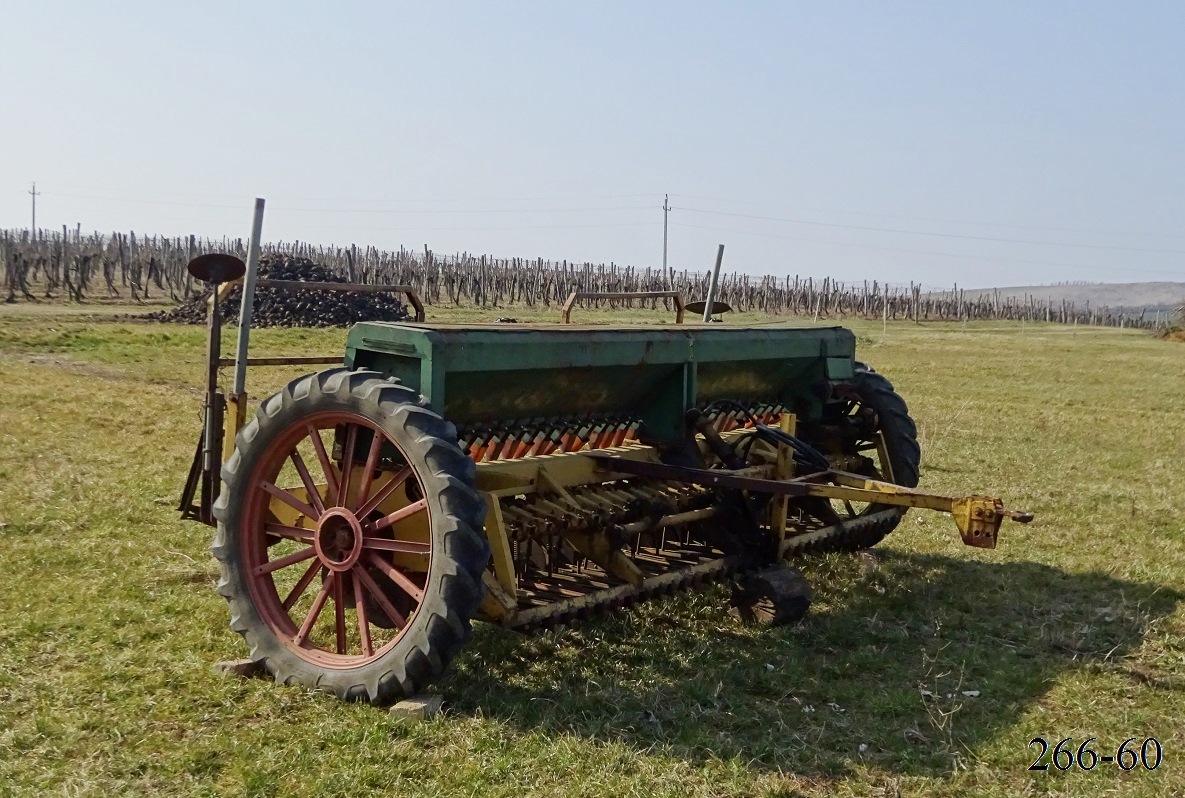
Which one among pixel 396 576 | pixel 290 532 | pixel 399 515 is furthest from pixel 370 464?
pixel 290 532

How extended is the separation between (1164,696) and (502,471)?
2968 millimetres

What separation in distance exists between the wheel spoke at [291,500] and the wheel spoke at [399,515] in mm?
364

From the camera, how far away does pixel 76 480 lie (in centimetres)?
848

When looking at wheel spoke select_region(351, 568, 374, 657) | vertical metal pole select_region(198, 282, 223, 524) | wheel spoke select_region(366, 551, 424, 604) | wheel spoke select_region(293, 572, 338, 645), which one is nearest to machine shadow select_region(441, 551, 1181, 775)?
wheel spoke select_region(351, 568, 374, 657)

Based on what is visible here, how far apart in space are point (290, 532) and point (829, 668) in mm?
2450

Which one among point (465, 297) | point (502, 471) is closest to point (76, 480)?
point (502, 471)

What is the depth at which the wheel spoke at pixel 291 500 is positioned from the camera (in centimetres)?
474

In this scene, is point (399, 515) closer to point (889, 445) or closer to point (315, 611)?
point (315, 611)

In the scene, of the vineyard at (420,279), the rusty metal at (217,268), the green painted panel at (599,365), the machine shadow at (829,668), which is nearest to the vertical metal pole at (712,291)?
the green painted panel at (599,365)

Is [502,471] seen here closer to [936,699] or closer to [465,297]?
[936,699]

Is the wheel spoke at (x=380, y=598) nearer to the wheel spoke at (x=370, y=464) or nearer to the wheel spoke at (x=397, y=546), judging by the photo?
the wheel spoke at (x=397, y=546)

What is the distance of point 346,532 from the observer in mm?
4641

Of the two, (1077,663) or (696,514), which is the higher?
(696,514)

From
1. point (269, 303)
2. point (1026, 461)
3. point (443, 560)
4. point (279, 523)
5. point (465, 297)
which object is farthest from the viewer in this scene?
point (465, 297)
